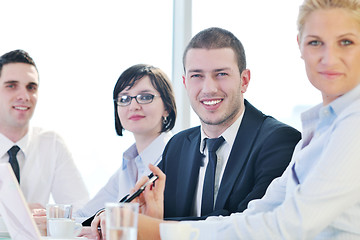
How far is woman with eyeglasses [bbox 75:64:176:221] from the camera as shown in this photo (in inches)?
136

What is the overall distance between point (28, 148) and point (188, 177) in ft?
6.41

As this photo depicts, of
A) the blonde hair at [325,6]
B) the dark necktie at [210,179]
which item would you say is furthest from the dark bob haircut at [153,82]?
the blonde hair at [325,6]

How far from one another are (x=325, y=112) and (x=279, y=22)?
3038 mm

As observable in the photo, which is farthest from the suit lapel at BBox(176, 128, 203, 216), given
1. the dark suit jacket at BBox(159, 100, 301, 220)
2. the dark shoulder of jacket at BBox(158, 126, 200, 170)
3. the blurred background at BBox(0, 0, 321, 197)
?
the blurred background at BBox(0, 0, 321, 197)

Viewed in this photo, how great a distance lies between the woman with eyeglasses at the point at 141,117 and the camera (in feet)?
11.3

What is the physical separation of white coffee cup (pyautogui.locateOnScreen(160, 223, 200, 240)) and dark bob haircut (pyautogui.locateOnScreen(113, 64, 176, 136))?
80.3 inches

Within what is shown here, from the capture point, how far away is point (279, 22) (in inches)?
180

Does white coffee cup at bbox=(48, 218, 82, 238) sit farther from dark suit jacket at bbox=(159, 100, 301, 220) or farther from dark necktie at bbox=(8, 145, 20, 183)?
dark necktie at bbox=(8, 145, 20, 183)

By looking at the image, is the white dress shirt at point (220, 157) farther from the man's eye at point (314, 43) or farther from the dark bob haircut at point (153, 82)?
the man's eye at point (314, 43)

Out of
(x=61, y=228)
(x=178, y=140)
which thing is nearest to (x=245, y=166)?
(x=178, y=140)

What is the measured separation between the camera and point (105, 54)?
4.54m

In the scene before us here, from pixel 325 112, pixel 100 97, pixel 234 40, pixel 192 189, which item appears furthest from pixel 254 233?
pixel 100 97

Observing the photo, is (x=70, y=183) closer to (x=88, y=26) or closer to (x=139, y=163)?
(x=139, y=163)

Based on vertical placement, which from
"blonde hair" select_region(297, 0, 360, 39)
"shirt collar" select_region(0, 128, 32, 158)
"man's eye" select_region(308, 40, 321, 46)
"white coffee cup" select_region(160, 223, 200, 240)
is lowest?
"white coffee cup" select_region(160, 223, 200, 240)
